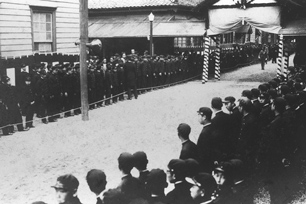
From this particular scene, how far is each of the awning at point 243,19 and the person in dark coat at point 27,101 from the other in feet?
40.1

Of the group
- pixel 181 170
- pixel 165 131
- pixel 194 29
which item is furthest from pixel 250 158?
pixel 194 29

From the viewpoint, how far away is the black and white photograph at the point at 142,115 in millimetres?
4285

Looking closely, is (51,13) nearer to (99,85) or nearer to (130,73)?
(130,73)

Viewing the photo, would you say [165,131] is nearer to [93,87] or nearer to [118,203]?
[93,87]

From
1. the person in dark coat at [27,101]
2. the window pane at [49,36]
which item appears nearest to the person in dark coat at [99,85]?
the person in dark coat at [27,101]

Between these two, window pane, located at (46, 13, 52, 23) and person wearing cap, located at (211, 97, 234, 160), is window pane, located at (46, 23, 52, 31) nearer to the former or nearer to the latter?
window pane, located at (46, 13, 52, 23)

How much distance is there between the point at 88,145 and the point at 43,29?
8.53 metres

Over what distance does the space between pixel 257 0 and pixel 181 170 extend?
680 inches

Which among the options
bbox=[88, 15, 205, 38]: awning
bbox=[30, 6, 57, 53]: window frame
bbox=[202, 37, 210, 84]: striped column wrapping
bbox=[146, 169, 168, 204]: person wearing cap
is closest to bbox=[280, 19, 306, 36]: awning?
bbox=[202, 37, 210, 84]: striped column wrapping

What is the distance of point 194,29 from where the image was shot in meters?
→ 21.9

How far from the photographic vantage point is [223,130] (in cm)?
581

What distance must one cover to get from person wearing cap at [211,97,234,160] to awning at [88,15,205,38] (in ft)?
52.0

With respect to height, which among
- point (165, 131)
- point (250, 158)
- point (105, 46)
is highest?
point (105, 46)

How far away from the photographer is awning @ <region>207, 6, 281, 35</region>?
19297mm
